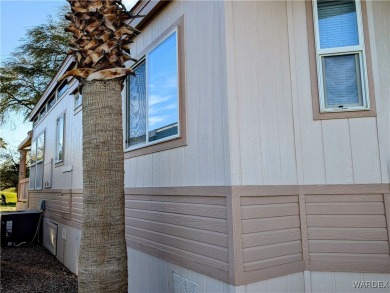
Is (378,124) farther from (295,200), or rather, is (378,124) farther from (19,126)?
(19,126)

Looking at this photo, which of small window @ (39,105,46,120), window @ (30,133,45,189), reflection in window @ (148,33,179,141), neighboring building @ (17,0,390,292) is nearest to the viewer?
neighboring building @ (17,0,390,292)

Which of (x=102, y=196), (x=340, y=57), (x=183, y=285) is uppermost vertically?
(x=340, y=57)

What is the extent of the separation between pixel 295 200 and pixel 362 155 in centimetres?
71

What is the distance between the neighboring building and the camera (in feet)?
9.46

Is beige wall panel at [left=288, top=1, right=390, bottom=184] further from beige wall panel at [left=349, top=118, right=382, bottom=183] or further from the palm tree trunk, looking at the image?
the palm tree trunk

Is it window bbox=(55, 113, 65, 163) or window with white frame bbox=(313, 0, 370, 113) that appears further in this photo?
window bbox=(55, 113, 65, 163)

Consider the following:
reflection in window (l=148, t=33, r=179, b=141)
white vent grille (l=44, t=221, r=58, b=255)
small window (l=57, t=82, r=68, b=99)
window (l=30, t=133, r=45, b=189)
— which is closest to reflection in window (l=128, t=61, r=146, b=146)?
reflection in window (l=148, t=33, r=179, b=141)

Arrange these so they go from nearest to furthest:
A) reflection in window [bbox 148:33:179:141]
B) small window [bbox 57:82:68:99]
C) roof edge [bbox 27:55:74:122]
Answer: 1. reflection in window [bbox 148:33:179:141]
2. roof edge [bbox 27:55:74:122]
3. small window [bbox 57:82:68:99]

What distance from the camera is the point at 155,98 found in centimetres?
414

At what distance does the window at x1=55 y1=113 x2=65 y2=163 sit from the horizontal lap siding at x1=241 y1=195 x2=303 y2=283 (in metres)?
6.69

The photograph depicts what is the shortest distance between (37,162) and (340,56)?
11124 mm

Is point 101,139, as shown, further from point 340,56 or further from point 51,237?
point 51,237

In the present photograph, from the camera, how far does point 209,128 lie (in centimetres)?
312

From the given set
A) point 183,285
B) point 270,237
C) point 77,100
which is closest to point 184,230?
point 183,285
